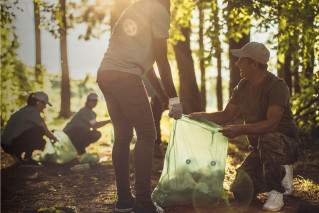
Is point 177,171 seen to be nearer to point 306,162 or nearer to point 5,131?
point 306,162

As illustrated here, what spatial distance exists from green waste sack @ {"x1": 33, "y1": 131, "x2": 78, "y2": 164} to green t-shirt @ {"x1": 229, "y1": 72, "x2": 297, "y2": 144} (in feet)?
9.99

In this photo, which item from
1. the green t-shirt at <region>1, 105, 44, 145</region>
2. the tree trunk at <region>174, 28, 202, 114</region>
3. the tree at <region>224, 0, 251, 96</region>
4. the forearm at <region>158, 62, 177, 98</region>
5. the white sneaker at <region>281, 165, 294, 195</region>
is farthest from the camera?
the tree trunk at <region>174, 28, 202, 114</region>

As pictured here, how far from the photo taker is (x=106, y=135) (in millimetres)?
8680

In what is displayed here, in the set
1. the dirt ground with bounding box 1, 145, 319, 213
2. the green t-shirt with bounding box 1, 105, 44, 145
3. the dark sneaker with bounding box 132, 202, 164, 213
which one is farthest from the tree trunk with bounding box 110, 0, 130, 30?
the dark sneaker with bounding box 132, 202, 164, 213

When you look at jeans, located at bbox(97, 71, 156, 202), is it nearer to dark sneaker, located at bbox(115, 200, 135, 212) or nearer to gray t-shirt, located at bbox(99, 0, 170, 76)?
gray t-shirt, located at bbox(99, 0, 170, 76)

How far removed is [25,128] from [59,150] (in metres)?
→ 0.59

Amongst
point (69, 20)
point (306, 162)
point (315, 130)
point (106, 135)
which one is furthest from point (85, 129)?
point (69, 20)

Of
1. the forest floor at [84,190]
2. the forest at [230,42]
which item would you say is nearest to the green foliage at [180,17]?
the forest at [230,42]

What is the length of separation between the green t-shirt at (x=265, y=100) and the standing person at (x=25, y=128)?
3080 millimetres

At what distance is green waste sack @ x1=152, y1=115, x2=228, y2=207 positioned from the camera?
9.62ft

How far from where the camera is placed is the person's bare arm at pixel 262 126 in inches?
113

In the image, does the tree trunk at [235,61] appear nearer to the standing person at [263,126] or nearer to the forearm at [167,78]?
the standing person at [263,126]

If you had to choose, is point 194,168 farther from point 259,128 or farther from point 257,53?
point 257,53

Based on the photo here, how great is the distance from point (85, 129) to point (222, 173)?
3382 millimetres
